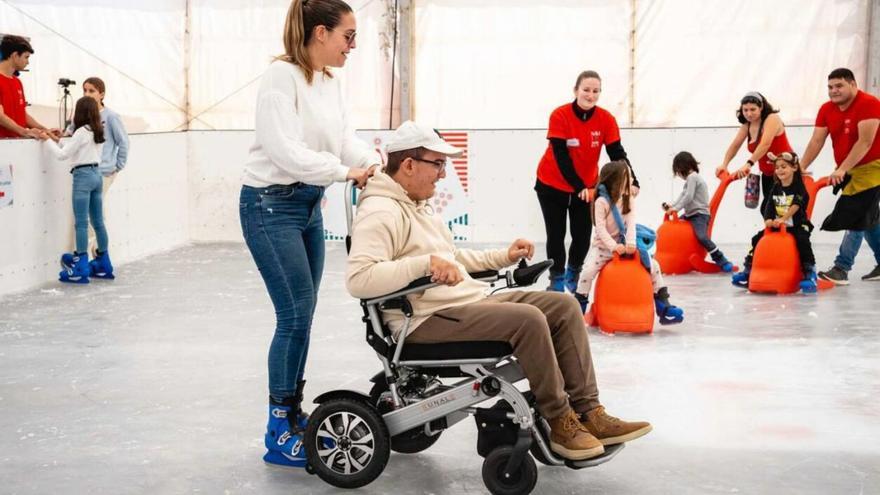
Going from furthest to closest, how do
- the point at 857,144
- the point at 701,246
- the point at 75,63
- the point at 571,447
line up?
1. the point at 75,63
2. the point at 701,246
3. the point at 857,144
4. the point at 571,447

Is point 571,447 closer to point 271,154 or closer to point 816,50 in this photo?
point 271,154

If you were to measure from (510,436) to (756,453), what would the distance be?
0.93 metres

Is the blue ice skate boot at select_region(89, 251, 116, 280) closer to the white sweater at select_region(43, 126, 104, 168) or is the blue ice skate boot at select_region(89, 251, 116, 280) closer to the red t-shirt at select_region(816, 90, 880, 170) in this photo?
the white sweater at select_region(43, 126, 104, 168)

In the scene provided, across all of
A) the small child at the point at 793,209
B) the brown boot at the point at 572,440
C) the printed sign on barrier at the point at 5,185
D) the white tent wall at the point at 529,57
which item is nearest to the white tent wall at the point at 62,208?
the printed sign on barrier at the point at 5,185

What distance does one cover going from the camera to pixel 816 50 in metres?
10.6

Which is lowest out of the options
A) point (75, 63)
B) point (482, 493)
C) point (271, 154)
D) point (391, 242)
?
point (482, 493)

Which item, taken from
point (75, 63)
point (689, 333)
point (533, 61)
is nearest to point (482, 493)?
point (689, 333)

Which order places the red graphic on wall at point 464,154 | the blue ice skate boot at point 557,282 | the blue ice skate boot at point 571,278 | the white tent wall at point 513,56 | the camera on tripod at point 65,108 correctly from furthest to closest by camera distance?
the white tent wall at point 513,56 < the red graphic on wall at point 464,154 < the camera on tripod at point 65,108 < the blue ice skate boot at point 571,278 < the blue ice skate boot at point 557,282

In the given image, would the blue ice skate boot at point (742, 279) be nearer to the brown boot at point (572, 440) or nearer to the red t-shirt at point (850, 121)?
the red t-shirt at point (850, 121)

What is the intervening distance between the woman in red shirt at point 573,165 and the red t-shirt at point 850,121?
185 centimetres

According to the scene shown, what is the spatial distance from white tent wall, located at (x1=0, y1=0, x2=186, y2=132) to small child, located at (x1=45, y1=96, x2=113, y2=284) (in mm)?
1159

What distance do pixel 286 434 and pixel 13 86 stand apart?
4751 millimetres

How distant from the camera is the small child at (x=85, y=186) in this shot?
7617mm

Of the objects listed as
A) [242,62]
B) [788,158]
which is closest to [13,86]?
[242,62]
